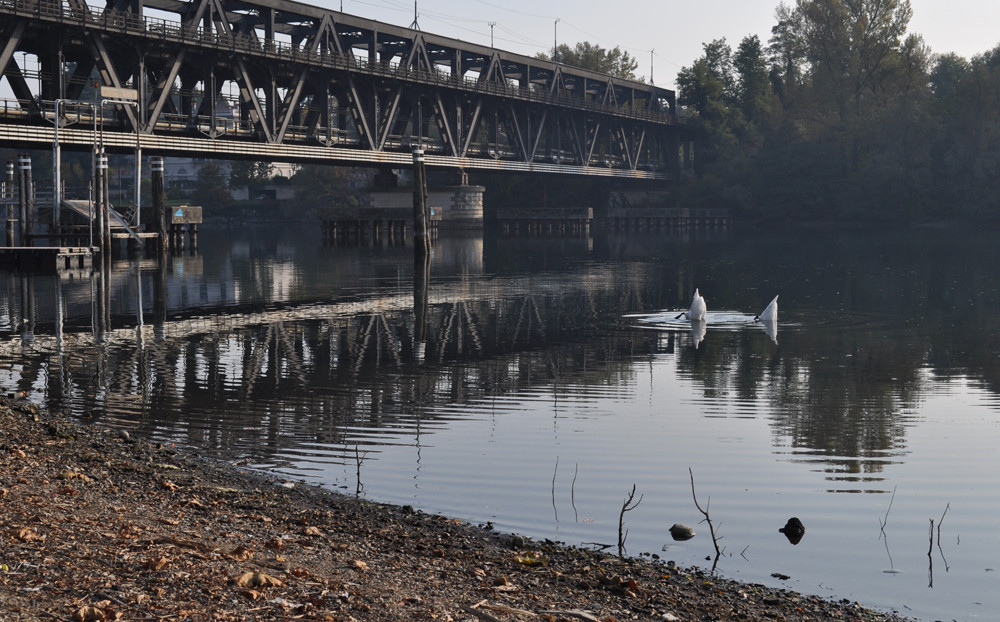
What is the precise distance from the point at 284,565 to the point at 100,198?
48246 millimetres

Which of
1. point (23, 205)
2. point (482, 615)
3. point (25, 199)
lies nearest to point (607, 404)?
point (482, 615)

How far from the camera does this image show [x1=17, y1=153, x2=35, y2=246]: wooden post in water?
1996 inches

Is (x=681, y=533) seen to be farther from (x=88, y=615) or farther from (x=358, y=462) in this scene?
(x=88, y=615)

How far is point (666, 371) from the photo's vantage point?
20.6 meters

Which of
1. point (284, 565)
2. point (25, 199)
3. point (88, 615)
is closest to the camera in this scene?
point (88, 615)

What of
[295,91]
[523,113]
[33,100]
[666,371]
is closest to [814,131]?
[523,113]

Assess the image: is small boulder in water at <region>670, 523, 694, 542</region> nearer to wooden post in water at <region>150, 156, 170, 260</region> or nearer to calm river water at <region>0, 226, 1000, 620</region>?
calm river water at <region>0, 226, 1000, 620</region>

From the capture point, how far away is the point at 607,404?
675 inches

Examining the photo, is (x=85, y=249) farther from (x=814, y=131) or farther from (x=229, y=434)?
(x=814, y=131)

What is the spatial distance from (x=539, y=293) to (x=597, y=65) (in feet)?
387

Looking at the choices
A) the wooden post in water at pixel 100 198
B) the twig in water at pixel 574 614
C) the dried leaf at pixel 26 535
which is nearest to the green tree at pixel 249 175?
the wooden post in water at pixel 100 198

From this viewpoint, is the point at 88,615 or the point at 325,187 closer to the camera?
the point at 88,615

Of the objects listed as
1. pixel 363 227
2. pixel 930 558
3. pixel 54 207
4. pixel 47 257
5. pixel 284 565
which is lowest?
pixel 930 558

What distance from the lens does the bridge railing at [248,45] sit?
5512 cm
